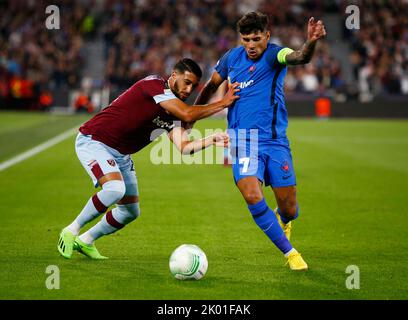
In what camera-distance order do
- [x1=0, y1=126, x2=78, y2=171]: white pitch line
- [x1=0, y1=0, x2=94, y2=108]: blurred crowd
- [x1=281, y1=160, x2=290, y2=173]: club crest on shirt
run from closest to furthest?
[x1=281, y1=160, x2=290, y2=173]: club crest on shirt → [x1=0, y1=126, x2=78, y2=171]: white pitch line → [x1=0, y1=0, x2=94, y2=108]: blurred crowd

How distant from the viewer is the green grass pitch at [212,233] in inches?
299

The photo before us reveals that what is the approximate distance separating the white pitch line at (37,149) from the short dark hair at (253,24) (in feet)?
32.8

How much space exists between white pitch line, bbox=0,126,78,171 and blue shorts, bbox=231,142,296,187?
972cm

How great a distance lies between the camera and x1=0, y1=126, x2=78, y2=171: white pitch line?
59.5ft

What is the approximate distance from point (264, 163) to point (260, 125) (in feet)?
1.33

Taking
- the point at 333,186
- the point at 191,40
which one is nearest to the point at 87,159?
the point at 333,186

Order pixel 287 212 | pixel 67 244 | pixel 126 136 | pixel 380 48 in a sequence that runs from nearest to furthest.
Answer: pixel 67 244 → pixel 126 136 → pixel 287 212 → pixel 380 48

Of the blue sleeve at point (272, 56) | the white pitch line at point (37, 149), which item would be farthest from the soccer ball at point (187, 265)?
the white pitch line at point (37, 149)

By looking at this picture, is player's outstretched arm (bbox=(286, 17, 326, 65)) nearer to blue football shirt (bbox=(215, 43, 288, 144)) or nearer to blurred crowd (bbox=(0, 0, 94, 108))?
blue football shirt (bbox=(215, 43, 288, 144))

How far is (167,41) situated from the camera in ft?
123

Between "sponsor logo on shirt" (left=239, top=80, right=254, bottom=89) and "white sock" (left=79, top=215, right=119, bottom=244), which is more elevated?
"sponsor logo on shirt" (left=239, top=80, right=254, bottom=89)

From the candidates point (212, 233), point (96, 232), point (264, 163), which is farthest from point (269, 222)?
point (212, 233)

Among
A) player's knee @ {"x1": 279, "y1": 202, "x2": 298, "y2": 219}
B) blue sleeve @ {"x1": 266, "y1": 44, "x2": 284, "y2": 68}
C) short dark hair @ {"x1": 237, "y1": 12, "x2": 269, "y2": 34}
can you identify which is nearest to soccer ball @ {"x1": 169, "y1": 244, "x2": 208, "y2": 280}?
player's knee @ {"x1": 279, "y1": 202, "x2": 298, "y2": 219}

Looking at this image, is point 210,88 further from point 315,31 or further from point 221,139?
point 315,31
